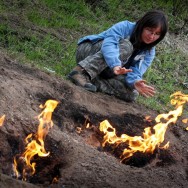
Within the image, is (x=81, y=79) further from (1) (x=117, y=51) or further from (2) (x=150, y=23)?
(2) (x=150, y=23)

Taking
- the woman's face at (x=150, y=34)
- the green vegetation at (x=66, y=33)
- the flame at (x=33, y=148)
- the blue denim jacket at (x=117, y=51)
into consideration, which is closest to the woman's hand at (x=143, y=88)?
the blue denim jacket at (x=117, y=51)

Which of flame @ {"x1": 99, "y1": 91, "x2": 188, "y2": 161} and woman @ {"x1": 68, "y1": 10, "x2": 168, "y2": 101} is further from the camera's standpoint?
woman @ {"x1": 68, "y1": 10, "x2": 168, "y2": 101}

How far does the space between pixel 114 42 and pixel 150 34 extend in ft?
1.50

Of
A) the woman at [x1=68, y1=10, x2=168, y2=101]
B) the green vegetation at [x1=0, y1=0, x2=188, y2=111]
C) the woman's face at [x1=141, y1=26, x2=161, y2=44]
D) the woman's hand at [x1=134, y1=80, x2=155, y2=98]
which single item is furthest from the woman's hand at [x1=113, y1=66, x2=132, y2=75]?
the green vegetation at [x1=0, y1=0, x2=188, y2=111]

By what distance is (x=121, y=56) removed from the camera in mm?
5441

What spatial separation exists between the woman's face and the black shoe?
0.89 meters

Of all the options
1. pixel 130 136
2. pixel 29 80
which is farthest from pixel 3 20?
pixel 130 136

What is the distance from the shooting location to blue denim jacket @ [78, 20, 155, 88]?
17.3 feet

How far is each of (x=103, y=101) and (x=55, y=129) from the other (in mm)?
1402

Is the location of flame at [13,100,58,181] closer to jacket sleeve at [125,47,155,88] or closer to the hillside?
the hillside

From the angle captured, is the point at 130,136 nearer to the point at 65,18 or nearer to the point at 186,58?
the point at 65,18

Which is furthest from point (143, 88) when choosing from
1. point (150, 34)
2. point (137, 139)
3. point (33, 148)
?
point (33, 148)

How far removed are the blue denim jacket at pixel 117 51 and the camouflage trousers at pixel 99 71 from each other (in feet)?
0.33

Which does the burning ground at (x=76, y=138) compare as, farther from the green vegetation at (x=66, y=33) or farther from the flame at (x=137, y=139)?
the green vegetation at (x=66, y=33)
